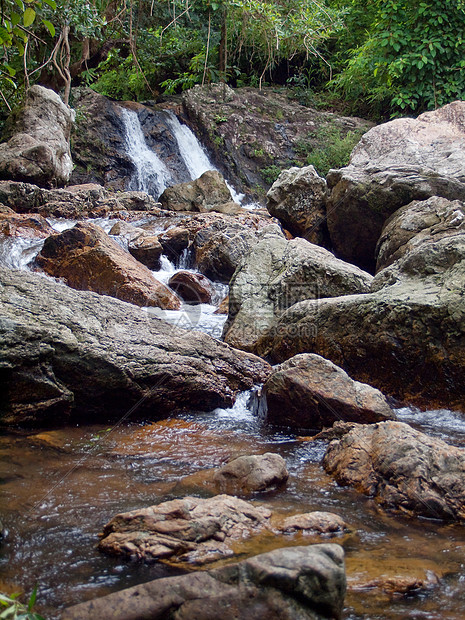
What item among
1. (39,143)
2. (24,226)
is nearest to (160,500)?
(24,226)

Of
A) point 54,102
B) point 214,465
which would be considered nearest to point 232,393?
point 214,465

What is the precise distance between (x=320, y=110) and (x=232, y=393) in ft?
49.7

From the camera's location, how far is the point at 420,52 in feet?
44.4

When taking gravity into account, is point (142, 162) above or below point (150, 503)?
above

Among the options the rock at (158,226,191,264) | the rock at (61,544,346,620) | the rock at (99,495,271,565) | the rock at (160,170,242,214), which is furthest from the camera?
the rock at (160,170,242,214)

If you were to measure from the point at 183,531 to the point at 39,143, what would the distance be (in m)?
10.6

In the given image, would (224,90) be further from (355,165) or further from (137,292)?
(137,292)

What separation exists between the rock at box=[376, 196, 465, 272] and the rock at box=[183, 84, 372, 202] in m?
7.63

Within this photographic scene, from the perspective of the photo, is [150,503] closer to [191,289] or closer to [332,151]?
[191,289]

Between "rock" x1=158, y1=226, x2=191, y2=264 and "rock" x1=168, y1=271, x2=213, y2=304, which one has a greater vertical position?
"rock" x1=158, y1=226, x2=191, y2=264

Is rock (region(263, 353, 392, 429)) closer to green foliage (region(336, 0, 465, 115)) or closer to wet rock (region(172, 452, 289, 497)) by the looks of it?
wet rock (region(172, 452, 289, 497))

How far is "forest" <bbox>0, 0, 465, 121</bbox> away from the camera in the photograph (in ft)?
42.0

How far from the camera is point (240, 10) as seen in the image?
14586mm

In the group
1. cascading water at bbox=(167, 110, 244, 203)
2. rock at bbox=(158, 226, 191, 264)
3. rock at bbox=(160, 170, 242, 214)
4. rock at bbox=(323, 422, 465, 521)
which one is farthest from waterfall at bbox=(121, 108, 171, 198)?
rock at bbox=(323, 422, 465, 521)
